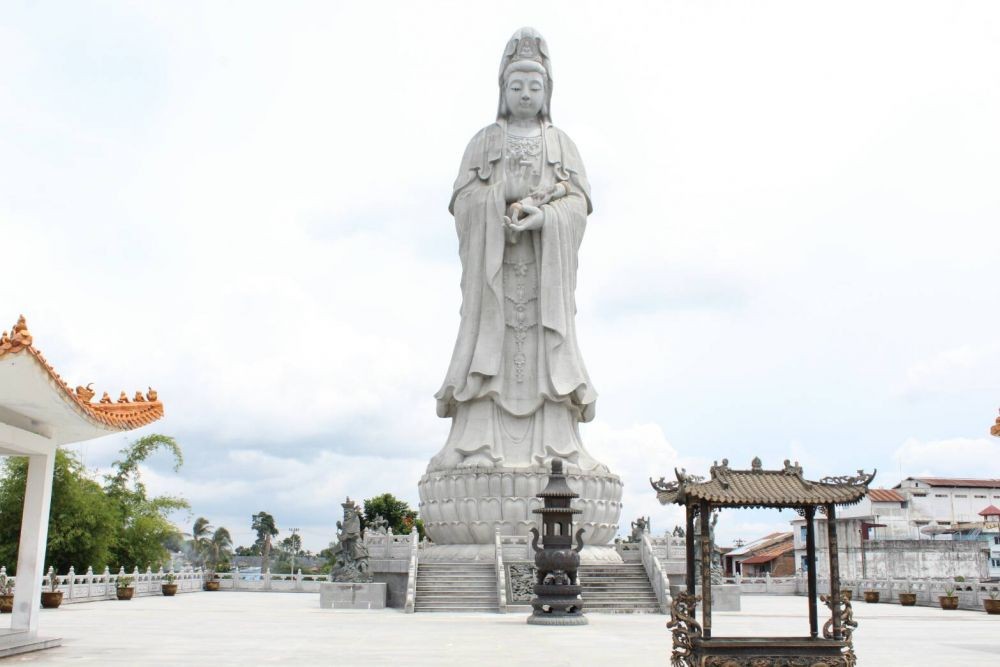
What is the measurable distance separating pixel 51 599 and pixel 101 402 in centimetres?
993

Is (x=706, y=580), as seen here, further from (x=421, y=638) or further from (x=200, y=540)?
(x=200, y=540)

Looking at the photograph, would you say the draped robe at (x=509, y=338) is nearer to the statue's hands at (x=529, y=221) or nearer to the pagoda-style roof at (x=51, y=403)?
the statue's hands at (x=529, y=221)

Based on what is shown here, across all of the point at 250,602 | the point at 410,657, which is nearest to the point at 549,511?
the point at 410,657

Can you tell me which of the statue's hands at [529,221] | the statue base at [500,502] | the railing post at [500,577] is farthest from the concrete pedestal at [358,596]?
the statue's hands at [529,221]

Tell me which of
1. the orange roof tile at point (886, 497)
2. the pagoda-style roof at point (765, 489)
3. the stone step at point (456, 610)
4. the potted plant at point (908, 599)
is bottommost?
the stone step at point (456, 610)

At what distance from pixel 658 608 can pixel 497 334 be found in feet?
24.6

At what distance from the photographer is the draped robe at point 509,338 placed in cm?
2172

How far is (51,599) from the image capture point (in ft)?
61.4

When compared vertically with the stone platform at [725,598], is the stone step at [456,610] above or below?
below

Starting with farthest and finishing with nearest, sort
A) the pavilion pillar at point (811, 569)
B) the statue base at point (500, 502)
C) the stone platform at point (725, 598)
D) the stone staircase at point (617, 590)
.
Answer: the statue base at point (500, 502), the stone platform at point (725, 598), the stone staircase at point (617, 590), the pavilion pillar at point (811, 569)

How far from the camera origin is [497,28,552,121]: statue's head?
76.8 feet

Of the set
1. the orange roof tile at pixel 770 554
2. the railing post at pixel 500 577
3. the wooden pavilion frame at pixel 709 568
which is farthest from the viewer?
the orange roof tile at pixel 770 554

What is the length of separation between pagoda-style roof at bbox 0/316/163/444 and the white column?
1.44 feet

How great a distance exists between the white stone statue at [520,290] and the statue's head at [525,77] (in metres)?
0.02
